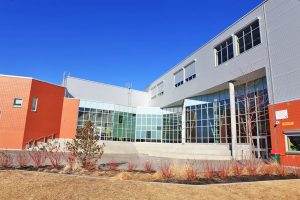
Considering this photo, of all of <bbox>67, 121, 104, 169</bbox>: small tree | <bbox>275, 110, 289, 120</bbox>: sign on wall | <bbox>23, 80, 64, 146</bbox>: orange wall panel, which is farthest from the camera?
<bbox>23, 80, 64, 146</bbox>: orange wall panel

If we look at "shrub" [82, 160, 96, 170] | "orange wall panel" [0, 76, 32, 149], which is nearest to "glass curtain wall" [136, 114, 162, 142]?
"orange wall panel" [0, 76, 32, 149]

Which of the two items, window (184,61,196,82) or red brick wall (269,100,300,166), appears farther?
window (184,61,196,82)

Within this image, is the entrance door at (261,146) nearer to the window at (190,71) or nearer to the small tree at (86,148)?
the window at (190,71)

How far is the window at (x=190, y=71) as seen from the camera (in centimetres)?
3453

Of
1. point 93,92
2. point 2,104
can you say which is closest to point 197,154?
point 2,104

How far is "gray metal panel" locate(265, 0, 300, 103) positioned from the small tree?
15218 millimetres

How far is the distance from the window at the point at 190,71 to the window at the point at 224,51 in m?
5.13

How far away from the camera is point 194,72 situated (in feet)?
112

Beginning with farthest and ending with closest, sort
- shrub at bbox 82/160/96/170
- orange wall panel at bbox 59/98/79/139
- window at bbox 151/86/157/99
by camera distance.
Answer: window at bbox 151/86/157/99 < orange wall panel at bbox 59/98/79/139 < shrub at bbox 82/160/96/170

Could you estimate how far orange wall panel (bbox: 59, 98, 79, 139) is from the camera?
34.0 m

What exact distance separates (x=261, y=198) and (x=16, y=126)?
1081 inches

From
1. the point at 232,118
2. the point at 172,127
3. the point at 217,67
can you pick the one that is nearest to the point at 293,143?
the point at 232,118

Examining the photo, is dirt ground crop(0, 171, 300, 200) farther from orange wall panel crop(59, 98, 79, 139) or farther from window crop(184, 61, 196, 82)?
window crop(184, 61, 196, 82)

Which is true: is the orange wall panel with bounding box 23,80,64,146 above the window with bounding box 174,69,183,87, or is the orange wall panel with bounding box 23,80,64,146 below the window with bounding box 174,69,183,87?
below
